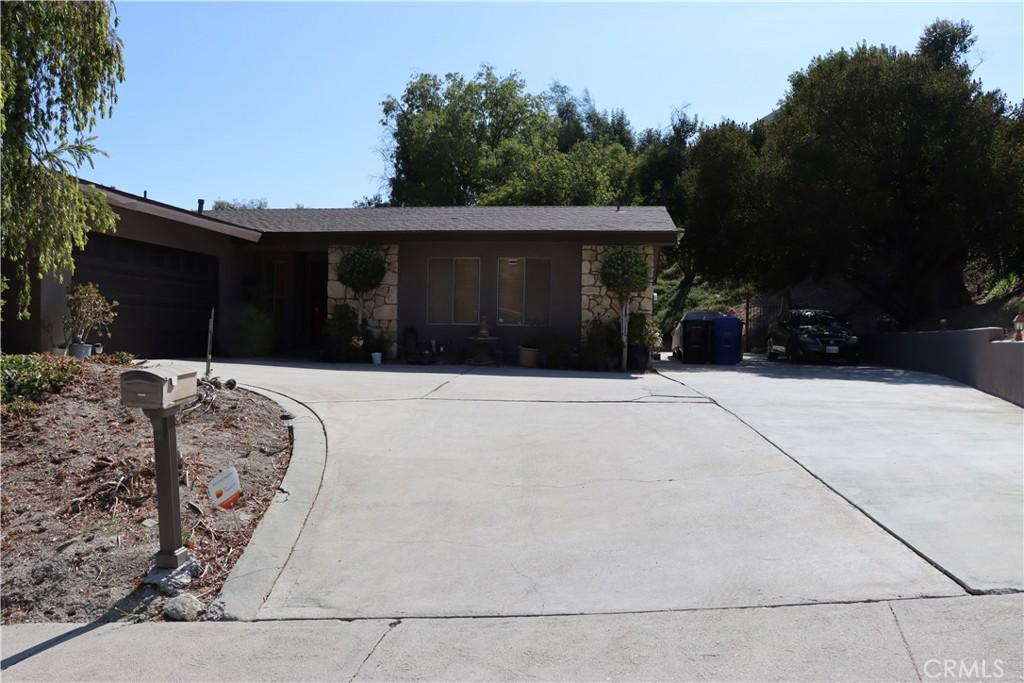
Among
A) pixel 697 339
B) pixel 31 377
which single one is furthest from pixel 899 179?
pixel 31 377

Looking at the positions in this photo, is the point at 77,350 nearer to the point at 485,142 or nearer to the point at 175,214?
the point at 175,214

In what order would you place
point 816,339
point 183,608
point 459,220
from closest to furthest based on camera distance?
point 183,608 → point 459,220 → point 816,339

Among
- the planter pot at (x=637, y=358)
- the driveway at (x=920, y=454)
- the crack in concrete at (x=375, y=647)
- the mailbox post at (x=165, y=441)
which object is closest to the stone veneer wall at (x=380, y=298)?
the planter pot at (x=637, y=358)

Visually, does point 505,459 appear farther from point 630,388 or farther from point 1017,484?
point 630,388

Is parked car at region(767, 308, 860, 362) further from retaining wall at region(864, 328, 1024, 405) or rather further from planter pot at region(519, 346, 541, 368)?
planter pot at region(519, 346, 541, 368)

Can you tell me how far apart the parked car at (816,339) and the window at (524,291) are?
25.8 feet

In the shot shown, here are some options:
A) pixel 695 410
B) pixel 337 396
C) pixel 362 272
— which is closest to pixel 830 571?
pixel 695 410

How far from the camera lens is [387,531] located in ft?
20.3

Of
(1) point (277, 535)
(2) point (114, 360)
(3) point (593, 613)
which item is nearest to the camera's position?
(3) point (593, 613)

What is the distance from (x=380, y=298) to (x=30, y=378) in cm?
1022

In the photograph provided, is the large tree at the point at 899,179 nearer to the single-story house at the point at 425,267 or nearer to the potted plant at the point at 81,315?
the single-story house at the point at 425,267

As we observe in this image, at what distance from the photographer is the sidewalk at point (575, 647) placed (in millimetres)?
4109

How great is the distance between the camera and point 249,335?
17.6 meters

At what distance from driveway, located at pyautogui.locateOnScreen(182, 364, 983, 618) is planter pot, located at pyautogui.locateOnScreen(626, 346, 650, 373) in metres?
6.82
